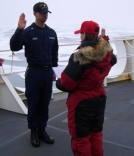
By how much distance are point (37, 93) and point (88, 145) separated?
69 cm

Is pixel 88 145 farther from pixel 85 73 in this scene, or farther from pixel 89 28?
pixel 89 28

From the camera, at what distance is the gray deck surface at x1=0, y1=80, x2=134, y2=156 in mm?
2160

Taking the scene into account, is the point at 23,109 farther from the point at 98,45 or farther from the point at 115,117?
the point at 98,45

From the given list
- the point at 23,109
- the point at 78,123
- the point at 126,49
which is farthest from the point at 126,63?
the point at 78,123

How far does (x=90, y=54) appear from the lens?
156cm

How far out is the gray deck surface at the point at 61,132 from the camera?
7.09 feet

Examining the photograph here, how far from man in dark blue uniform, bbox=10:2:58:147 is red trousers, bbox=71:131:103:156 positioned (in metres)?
0.57

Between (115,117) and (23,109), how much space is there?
1055 millimetres

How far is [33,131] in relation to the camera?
7.57 feet

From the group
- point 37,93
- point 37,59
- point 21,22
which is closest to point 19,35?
point 21,22

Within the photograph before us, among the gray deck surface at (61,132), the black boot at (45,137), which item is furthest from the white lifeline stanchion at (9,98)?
the black boot at (45,137)

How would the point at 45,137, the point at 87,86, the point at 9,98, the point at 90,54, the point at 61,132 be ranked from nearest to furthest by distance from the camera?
1. the point at 90,54
2. the point at 87,86
3. the point at 45,137
4. the point at 61,132
5. the point at 9,98

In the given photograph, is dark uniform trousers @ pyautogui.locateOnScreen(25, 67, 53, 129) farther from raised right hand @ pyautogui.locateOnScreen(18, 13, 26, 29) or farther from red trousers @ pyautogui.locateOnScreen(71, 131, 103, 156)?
red trousers @ pyautogui.locateOnScreen(71, 131, 103, 156)

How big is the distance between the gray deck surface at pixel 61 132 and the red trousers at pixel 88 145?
325mm
